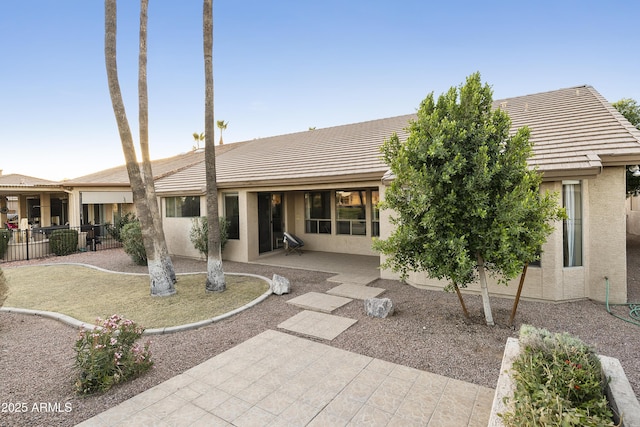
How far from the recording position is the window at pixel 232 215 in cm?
1141

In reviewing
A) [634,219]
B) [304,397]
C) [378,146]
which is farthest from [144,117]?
[634,219]

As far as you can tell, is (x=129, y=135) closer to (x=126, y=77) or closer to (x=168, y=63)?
(x=126, y=77)

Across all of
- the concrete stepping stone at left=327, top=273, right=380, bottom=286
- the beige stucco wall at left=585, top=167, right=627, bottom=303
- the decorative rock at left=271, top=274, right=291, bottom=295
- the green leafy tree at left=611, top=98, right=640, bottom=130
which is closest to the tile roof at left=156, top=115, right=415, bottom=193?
the concrete stepping stone at left=327, top=273, right=380, bottom=286

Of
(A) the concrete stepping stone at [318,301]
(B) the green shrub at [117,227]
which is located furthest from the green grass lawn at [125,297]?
(B) the green shrub at [117,227]

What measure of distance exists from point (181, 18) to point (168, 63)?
1.78 meters

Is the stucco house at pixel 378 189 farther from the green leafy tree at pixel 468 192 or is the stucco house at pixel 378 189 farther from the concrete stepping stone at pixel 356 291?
the green leafy tree at pixel 468 192

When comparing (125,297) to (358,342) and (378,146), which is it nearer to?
(358,342)

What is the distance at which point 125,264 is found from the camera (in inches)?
441

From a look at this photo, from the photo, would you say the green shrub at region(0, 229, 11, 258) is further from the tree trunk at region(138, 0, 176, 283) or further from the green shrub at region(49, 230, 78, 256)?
the tree trunk at region(138, 0, 176, 283)

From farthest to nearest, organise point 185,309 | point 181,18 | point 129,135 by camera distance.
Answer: point 181,18 < point 129,135 < point 185,309

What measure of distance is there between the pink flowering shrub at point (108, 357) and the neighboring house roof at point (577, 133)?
6.57 meters

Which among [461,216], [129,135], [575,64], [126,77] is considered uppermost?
[575,64]

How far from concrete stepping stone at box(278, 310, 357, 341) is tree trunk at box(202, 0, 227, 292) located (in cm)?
265

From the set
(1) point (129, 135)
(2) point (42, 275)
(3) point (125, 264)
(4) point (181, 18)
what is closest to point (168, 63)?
(4) point (181, 18)
